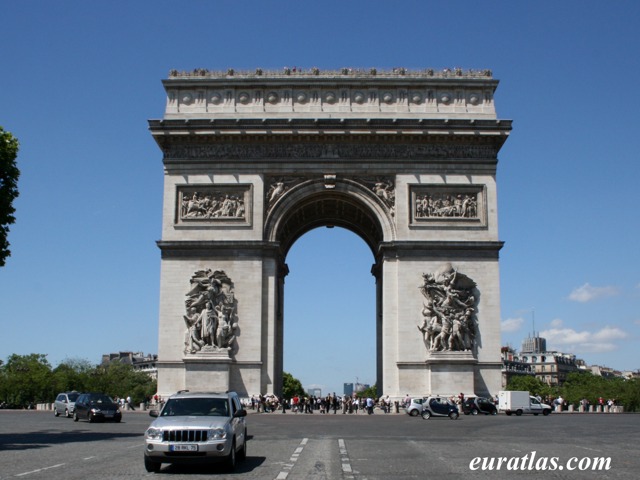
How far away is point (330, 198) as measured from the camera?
46.7 metres

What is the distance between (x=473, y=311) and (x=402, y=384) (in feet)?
17.3

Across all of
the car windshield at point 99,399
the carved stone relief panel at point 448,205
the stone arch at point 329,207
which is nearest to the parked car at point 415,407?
the stone arch at point 329,207

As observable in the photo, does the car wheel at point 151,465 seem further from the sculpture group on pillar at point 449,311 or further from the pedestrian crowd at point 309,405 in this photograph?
the sculpture group on pillar at point 449,311

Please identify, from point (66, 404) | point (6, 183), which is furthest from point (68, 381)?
point (6, 183)

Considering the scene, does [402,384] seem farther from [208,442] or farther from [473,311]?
[208,442]

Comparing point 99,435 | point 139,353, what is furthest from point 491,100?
point 139,353

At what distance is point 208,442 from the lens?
49.0 ft

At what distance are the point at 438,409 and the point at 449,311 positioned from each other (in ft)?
19.0

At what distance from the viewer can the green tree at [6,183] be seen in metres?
26.6

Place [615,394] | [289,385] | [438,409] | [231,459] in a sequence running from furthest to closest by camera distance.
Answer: [289,385] < [615,394] < [438,409] < [231,459]

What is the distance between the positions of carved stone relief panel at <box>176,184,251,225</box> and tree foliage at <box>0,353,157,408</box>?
152 ft

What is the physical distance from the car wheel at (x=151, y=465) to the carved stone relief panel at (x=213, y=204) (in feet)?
99.1

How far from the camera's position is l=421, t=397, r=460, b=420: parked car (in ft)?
128

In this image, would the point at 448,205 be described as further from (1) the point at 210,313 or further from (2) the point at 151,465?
(2) the point at 151,465
